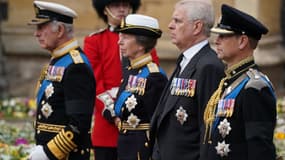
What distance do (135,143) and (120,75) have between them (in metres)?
1.28

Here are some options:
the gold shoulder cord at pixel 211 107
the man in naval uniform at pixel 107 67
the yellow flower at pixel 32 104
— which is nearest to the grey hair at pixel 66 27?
the man in naval uniform at pixel 107 67

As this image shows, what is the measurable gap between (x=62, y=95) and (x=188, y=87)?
92 cm

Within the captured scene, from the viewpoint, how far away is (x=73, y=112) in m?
7.38

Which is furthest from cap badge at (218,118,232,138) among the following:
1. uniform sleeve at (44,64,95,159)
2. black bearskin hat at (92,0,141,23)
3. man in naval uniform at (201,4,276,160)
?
black bearskin hat at (92,0,141,23)

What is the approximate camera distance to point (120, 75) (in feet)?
29.9

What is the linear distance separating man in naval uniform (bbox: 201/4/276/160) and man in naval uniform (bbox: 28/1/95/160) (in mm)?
1096

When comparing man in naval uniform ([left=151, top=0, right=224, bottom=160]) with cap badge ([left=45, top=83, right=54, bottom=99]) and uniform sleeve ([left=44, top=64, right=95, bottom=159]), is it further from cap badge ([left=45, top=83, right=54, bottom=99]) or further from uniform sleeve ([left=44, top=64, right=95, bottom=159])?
cap badge ([left=45, top=83, right=54, bottom=99])

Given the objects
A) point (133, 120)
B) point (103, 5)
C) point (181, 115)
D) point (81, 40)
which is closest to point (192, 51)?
point (181, 115)

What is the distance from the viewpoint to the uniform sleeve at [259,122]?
6148 mm

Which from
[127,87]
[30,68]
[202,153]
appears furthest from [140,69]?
[30,68]

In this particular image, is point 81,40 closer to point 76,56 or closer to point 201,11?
point 76,56

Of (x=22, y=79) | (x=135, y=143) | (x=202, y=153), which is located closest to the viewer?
(x=202, y=153)

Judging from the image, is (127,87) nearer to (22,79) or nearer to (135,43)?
(135,43)

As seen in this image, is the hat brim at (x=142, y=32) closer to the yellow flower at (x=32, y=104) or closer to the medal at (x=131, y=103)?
the medal at (x=131, y=103)
